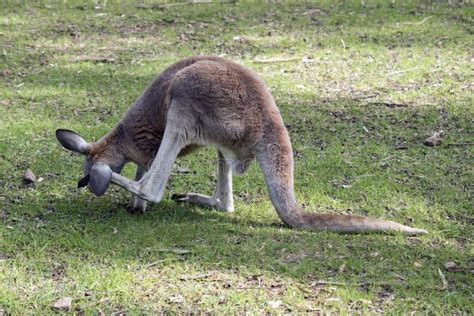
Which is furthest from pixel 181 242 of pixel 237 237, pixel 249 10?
pixel 249 10

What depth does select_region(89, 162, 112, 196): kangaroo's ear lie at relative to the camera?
4.36 m

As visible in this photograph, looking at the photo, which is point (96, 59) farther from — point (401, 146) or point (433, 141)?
point (433, 141)

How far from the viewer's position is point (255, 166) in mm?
5480

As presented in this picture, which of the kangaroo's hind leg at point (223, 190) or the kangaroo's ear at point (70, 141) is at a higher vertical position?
the kangaroo's ear at point (70, 141)

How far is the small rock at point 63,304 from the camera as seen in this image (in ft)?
11.7

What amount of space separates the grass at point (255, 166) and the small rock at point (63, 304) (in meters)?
0.03

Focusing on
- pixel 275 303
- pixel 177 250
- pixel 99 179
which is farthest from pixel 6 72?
pixel 275 303

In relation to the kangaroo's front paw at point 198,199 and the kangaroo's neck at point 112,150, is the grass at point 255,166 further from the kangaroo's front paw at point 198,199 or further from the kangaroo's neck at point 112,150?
the kangaroo's neck at point 112,150

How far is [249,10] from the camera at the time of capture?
30.8 ft

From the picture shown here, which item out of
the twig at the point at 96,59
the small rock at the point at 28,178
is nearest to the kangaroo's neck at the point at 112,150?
the small rock at the point at 28,178

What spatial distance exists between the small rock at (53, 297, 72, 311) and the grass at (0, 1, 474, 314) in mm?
27

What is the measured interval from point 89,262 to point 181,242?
0.50 m

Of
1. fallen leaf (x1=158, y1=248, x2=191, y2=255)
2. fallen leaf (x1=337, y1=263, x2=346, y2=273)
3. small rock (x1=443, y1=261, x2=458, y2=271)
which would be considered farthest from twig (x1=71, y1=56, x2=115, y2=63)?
small rock (x1=443, y1=261, x2=458, y2=271)

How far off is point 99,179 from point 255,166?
1.40m
